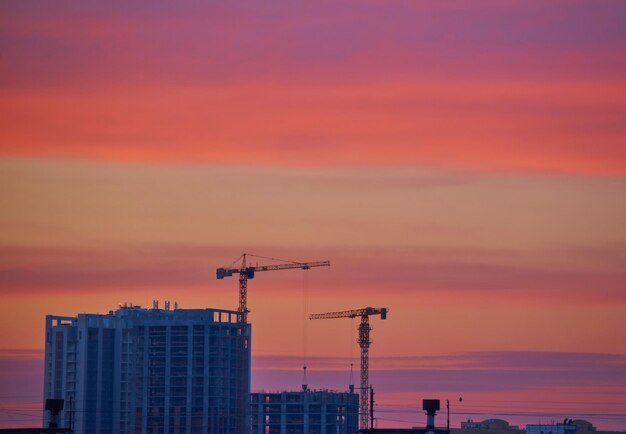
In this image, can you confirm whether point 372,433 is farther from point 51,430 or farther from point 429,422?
point 51,430

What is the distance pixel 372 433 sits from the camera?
191750 mm

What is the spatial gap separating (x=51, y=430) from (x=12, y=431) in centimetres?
680

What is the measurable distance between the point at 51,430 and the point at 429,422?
47470 millimetres

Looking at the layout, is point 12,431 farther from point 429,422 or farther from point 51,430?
point 429,422

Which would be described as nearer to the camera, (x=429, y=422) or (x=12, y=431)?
(x=12, y=431)

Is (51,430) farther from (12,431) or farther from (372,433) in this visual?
(372,433)

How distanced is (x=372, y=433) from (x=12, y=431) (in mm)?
44257

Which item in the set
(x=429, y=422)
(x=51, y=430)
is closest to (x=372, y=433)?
(x=429, y=422)

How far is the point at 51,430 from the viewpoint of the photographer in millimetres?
167000

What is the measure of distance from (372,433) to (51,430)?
139ft

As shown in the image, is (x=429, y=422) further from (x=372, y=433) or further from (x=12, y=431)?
(x=12, y=431)

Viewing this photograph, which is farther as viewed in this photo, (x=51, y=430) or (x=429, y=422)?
(x=429, y=422)

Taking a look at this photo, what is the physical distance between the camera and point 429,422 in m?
191

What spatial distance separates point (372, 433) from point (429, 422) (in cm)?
699
